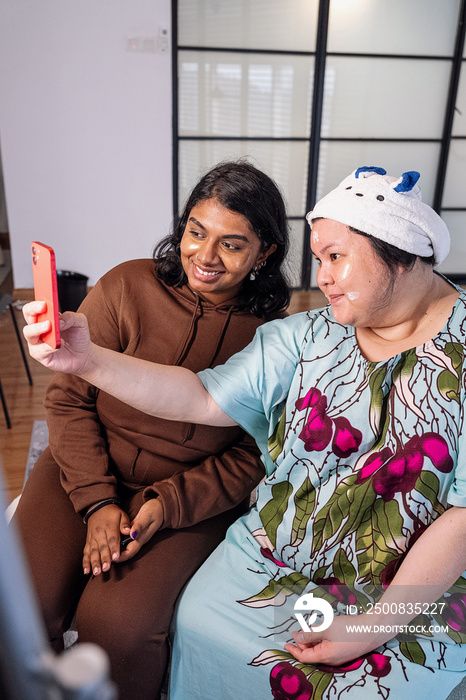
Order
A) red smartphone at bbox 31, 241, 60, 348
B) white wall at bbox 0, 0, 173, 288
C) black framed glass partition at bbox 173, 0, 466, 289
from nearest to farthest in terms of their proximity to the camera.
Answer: red smartphone at bbox 31, 241, 60, 348, white wall at bbox 0, 0, 173, 288, black framed glass partition at bbox 173, 0, 466, 289

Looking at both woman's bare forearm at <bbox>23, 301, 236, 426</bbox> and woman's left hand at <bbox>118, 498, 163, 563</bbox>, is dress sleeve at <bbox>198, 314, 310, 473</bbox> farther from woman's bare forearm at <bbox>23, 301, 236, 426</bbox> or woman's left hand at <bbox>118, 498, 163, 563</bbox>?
woman's left hand at <bbox>118, 498, 163, 563</bbox>

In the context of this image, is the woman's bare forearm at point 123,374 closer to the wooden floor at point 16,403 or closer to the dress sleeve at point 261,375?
the dress sleeve at point 261,375

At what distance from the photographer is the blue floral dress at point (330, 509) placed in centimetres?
104

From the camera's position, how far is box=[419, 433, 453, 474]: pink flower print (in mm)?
1054

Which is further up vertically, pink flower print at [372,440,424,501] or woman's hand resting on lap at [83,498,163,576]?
pink flower print at [372,440,424,501]

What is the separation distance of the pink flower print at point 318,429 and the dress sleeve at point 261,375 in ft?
0.28

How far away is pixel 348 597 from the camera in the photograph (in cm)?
114

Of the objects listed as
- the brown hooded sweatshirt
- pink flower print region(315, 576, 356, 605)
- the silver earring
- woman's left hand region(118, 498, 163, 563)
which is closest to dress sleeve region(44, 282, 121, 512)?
the brown hooded sweatshirt

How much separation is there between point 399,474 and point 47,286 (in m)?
0.67

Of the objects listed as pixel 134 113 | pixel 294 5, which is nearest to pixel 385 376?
pixel 134 113

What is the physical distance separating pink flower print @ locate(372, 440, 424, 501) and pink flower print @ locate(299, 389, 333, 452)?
114mm

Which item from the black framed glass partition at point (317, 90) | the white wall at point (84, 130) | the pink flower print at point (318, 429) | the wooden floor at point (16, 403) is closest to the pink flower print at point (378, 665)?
the pink flower print at point (318, 429)

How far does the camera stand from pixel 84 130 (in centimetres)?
399

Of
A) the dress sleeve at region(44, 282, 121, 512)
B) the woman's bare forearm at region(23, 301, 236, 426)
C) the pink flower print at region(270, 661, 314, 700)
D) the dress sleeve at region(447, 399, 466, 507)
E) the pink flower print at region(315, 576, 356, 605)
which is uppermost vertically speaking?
the woman's bare forearm at region(23, 301, 236, 426)
